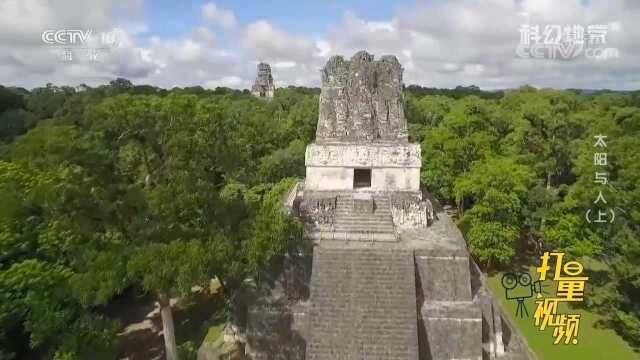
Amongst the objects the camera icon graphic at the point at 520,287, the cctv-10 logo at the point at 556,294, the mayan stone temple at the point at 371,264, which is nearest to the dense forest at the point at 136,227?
the cctv-10 logo at the point at 556,294

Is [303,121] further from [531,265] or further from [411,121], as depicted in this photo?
Answer: [531,265]

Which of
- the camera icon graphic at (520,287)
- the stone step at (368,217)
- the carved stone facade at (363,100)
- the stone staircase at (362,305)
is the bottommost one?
the camera icon graphic at (520,287)

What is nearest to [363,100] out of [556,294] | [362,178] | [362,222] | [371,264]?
[362,178]

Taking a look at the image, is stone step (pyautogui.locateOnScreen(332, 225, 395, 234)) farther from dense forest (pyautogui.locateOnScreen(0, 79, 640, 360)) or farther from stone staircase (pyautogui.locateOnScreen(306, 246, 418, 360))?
dense forest (pyautogui.locateOnScreen(0, 79, 640, 360))

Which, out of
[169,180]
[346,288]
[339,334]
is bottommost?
[339,334]

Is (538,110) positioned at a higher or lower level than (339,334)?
higher

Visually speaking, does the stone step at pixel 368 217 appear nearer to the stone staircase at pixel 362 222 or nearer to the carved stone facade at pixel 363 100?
the stone staircase at pixel 362 222

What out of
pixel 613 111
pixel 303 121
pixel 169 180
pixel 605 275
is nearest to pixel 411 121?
pixel 303 121

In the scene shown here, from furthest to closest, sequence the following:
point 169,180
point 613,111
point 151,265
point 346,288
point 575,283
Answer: point 613,111, point 575,283, point 346,288, point 169,180, point 151,265
